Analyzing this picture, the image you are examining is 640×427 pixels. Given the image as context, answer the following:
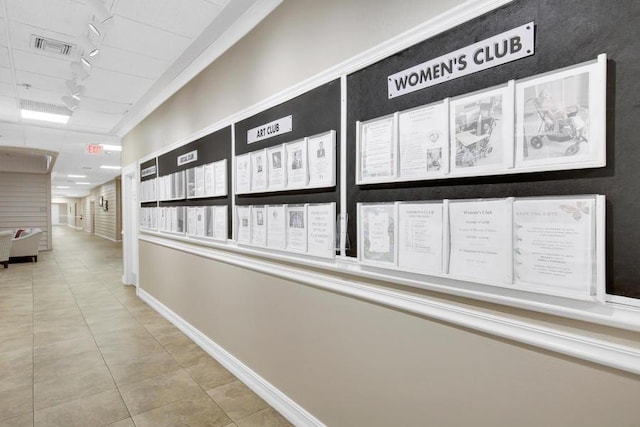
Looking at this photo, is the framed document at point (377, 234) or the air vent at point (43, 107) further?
the air vent at point (43, 107)

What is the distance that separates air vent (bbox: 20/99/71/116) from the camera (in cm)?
512

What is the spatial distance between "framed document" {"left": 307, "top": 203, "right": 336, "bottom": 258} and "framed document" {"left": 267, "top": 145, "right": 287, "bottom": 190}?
356 millimetres

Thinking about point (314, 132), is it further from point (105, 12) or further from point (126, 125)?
point (126, 125)

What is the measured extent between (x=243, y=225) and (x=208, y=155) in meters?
1.04

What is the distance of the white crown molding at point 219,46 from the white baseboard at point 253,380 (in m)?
2.84

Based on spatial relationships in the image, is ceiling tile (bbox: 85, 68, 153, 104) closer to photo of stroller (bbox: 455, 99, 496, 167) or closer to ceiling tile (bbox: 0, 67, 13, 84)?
ceiling tile (bbox: 0, 67, 13, 84)

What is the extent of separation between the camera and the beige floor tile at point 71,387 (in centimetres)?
267

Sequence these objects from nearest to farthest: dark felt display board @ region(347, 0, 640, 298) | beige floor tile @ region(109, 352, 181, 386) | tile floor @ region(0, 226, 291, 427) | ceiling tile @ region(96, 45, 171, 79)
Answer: dark felt display board @ region(347, 0, 640, 298)
tile floor @ region(0, 226, 291, 427)
beige floor tile @ region(109, 352, 181, 386)
ceiling tile @ region(96, 45, 171, 79)

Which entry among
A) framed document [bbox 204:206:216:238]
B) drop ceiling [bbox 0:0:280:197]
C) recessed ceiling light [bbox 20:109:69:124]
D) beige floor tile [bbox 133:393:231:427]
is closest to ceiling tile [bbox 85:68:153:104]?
drop ceiling [bbox 0:0:280:197]

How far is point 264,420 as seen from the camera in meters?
2.39

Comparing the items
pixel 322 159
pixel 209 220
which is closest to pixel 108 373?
pixel 209 220

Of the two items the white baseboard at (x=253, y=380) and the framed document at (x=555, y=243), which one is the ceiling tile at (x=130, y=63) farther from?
the framed document at (x=555, y=243)

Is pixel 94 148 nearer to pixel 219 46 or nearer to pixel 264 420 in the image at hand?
pixel 219 46

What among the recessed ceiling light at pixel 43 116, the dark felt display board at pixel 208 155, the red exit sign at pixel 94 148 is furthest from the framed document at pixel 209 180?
the red exit sign at pixel 94 148
